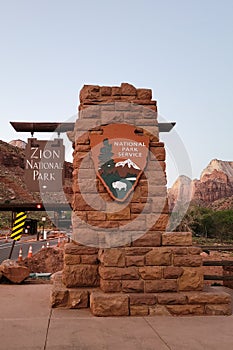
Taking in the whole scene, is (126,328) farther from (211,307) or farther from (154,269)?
(211,307)

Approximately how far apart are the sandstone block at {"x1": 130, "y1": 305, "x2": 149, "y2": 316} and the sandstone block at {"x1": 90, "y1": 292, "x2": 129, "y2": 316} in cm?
7

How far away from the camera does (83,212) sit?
500 cm

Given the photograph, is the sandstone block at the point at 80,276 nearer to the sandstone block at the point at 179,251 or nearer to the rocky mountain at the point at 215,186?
the sandstone block at the point at 179,251

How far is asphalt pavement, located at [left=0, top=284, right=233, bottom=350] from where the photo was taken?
3143 millimetres

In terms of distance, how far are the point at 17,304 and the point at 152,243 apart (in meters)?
2.24

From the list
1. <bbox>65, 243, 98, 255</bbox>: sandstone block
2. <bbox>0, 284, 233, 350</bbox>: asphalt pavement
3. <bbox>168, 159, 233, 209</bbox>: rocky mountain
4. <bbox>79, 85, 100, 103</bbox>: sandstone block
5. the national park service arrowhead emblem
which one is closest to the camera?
<bbox>0, 284, 233, 350</bbox>: asphalt pavement

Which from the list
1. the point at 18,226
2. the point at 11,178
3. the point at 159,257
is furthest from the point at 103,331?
the point at 11,178

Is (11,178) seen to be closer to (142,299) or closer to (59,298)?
(59,298)

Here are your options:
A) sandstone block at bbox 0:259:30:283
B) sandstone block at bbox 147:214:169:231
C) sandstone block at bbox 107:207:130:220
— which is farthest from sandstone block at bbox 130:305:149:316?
sandstone block at bbox 0:259:30:283

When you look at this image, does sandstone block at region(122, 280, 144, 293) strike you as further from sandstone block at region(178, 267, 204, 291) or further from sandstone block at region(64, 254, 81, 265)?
sandstone block at region(64, 254, 81, 265)

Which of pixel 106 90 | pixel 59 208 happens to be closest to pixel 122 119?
pixel 106 90

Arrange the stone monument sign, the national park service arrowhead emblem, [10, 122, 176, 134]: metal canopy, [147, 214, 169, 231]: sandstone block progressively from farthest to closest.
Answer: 1. [10, 122, 176, 134]: metal canopy
2. the national park service arrowhead emblem
3. [147, 214, 169, 231]: sandstone block
4. the stone monument sign

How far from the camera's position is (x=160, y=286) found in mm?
4543

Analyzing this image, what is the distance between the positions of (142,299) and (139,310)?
0.14m
